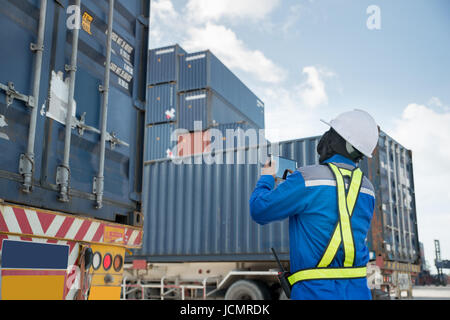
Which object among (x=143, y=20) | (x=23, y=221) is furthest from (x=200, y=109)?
(x=23, y=221)

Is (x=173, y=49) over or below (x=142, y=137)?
over

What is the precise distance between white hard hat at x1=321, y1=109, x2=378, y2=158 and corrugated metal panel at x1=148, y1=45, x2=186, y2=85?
19.4 meters

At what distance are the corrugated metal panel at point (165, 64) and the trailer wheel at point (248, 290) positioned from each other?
1368cm

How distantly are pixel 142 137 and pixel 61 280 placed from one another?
191 cm

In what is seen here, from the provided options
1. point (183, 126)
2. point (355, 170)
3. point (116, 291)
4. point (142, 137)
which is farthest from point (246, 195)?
point (183, 126)

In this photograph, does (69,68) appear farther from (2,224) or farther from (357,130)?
(357,130)

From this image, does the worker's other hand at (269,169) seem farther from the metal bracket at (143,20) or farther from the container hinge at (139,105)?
the metal bracket at (143,20)

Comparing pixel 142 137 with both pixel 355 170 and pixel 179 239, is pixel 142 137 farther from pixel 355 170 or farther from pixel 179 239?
pixel 179 239

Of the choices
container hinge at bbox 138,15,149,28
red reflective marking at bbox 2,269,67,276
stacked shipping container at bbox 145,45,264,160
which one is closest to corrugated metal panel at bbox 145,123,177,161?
stacked shipping container at bbox 145,45,264,160

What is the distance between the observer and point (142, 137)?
504cm

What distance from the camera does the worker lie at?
2.04 meters

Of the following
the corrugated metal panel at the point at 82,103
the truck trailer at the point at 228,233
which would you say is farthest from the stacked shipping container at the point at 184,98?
the corrugated metal panel at the point at 82,103

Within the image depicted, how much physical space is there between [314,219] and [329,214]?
2.9 inches

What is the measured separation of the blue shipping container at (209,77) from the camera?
20609 millimetres
